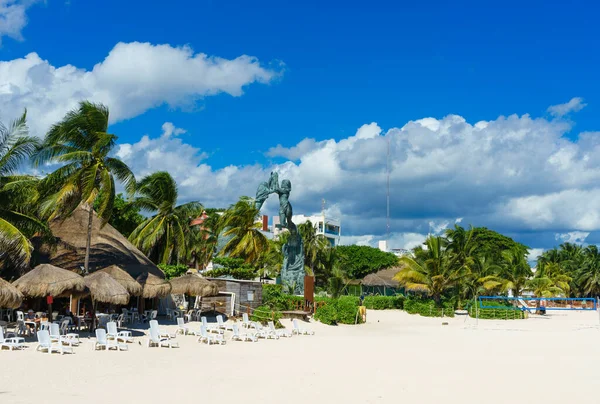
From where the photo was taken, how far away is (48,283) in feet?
58.9

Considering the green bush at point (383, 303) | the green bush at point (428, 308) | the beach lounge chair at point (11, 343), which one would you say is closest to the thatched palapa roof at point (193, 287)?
the beach lounge chair at point (11, 343)

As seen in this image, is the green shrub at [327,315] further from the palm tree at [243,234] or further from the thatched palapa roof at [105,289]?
the thatched palapa roof at [105,289]

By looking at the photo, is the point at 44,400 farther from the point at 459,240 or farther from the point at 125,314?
the point at 459,240

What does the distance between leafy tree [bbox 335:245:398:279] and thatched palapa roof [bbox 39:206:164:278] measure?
1485 inches

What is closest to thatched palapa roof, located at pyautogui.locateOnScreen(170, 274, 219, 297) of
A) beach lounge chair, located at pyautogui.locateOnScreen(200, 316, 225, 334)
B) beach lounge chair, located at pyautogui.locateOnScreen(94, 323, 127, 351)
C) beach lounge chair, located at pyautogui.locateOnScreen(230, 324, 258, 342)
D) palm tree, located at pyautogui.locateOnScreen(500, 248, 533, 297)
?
beach lounge chair, located at pyautogui.locateOnScreen(200, 316, 225, 334)

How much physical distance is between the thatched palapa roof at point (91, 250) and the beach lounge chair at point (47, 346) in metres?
8.82

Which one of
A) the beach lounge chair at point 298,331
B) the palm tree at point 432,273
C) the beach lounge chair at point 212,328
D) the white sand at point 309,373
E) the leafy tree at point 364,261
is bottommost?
the white sand at point 309,373

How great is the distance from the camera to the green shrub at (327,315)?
28.5m

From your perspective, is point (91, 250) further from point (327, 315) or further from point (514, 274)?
point (514, 274)

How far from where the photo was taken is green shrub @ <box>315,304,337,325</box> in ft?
93.4

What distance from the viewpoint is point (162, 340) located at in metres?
17.8

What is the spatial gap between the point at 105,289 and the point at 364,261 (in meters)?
46.7

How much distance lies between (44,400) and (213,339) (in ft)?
31.8

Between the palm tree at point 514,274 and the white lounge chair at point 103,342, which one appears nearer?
the white lounge chair at point 103,342
